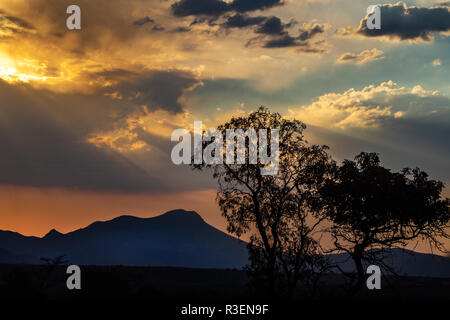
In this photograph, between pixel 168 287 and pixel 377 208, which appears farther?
pixel 168 287

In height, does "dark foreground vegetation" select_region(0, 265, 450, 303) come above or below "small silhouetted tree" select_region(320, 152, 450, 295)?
below

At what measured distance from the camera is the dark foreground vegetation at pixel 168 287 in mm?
52406

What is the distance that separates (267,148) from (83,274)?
2545 centimetres

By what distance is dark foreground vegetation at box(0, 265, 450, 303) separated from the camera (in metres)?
52.4

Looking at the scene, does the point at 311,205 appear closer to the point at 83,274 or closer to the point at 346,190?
the point at 346,190

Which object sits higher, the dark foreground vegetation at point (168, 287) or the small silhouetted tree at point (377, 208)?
the small silhouetted tree at point (377, 208)

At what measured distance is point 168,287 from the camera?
322 ft
